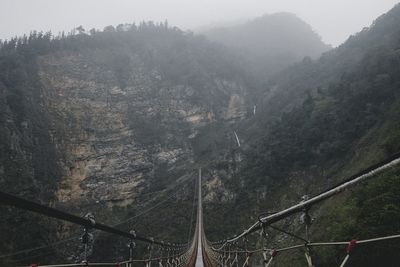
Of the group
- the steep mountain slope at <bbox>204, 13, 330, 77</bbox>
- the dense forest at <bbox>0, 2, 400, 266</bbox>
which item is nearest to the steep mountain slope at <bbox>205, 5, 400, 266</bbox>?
the dense forest at <bbox>0, 2, 400, 266</bbox>

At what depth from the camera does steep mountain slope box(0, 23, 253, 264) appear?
53.8 m

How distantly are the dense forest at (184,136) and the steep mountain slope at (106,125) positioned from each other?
26 cm

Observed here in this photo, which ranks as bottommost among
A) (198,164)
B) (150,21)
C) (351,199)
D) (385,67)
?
(198,164)

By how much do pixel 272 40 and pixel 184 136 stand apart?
103 m

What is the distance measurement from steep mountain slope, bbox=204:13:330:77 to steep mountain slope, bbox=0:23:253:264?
1273 inches

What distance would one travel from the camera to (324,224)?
24.3m

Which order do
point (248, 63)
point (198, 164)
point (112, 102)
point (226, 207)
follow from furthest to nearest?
point (248, 63) → point (112, 102) → point (198, 164) → point (226, 207)

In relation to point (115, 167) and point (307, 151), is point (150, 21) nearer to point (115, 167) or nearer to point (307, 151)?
point (115, 167)

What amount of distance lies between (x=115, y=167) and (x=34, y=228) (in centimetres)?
2406

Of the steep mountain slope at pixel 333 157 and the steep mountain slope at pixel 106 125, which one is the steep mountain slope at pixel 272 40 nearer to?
the steep mountain slope at pixel 106 125

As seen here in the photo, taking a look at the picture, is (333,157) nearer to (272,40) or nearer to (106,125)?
(106,125)

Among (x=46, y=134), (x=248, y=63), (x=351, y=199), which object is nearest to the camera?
(x=351, y=199)

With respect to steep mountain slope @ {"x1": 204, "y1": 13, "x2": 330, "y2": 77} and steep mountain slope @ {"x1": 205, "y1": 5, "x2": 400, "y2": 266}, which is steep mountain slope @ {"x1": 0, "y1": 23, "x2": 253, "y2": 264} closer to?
steep mountain slope @ {"x1": 205, "y1": 5, "x2": 400, "y2": 266}

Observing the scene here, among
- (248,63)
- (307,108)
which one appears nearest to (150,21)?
(248,63)
